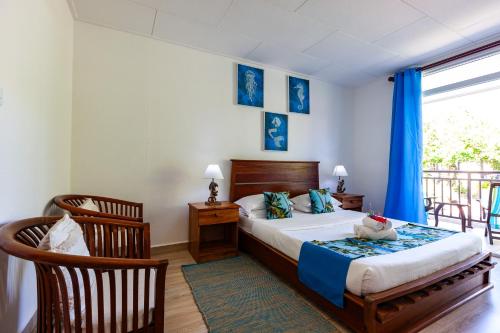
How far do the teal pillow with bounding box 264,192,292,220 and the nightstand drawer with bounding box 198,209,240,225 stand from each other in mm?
431

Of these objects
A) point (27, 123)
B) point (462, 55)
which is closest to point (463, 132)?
point (462, 55)

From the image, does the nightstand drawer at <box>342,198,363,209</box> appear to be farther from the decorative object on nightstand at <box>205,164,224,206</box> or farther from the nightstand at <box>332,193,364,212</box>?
the decorative object on nightstand at <box>205,164,224,206</box>

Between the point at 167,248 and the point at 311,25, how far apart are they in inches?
129

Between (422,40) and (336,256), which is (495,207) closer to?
(422,40)

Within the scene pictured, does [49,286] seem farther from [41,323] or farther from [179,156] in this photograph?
[179,156]

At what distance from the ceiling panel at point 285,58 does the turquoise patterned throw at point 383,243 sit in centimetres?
261

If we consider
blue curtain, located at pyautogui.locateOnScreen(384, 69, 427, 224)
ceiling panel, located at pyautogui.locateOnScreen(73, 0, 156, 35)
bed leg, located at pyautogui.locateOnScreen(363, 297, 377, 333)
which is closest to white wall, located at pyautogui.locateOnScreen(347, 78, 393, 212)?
blue curtain, located at pyautogui.locateOnScreen(384, 69, 427, 224)

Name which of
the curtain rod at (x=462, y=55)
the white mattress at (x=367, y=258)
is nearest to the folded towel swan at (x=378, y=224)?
the white mattress at (x=367, y=258)

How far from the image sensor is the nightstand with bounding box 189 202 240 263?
2.70m

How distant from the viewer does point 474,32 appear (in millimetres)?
2727

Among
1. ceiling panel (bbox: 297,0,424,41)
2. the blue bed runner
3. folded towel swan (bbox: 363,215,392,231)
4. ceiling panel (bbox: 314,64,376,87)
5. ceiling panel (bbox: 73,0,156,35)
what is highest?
ceiling panel (bbox: 314,64,376,87)

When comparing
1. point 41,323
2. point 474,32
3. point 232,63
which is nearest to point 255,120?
point 232,63

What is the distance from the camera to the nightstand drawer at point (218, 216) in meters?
2.70

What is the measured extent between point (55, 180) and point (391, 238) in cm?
312
